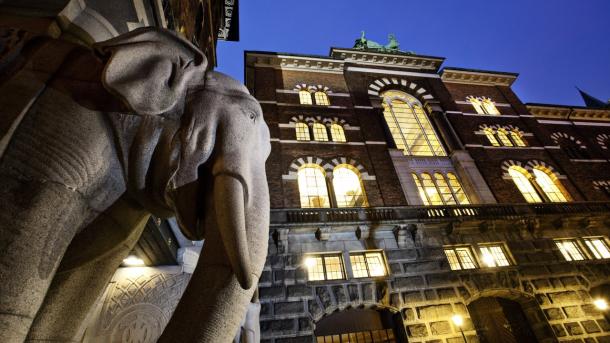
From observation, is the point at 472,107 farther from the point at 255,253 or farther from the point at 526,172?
the point at 255,253

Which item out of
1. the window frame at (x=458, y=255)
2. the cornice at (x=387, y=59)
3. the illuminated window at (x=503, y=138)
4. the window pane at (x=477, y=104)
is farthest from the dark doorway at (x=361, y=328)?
the cornice at (x=387, y=59)

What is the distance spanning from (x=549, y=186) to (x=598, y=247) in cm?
367

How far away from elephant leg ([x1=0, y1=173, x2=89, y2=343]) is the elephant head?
0.34m

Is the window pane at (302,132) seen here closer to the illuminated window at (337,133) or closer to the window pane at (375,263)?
the illuminated window at (337,133)

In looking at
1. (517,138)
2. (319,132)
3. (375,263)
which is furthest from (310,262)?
(517,138)

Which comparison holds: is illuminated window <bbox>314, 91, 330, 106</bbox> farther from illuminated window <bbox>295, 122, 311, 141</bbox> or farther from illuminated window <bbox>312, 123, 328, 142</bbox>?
illuminated window <bbox>295, 122, 311, 141</bbox>

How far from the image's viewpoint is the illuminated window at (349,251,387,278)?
970 cm

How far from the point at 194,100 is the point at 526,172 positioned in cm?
1759

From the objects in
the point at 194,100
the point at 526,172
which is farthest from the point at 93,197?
the point at 526,172

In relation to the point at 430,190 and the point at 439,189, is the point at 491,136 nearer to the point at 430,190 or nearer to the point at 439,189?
the point at 439,189

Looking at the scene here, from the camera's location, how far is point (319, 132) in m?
14.7

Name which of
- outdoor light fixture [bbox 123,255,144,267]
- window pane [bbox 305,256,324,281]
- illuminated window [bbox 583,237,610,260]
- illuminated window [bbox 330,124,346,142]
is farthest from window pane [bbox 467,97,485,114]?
outdoor light fixture [bbox 123,255,144,267]

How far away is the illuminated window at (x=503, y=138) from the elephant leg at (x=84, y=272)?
18.9 metres

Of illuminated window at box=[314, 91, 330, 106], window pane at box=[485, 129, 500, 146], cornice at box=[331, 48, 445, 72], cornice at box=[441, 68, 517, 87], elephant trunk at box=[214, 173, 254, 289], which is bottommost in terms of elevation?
elephant trunk at box=[214, 173, 254, 289]
